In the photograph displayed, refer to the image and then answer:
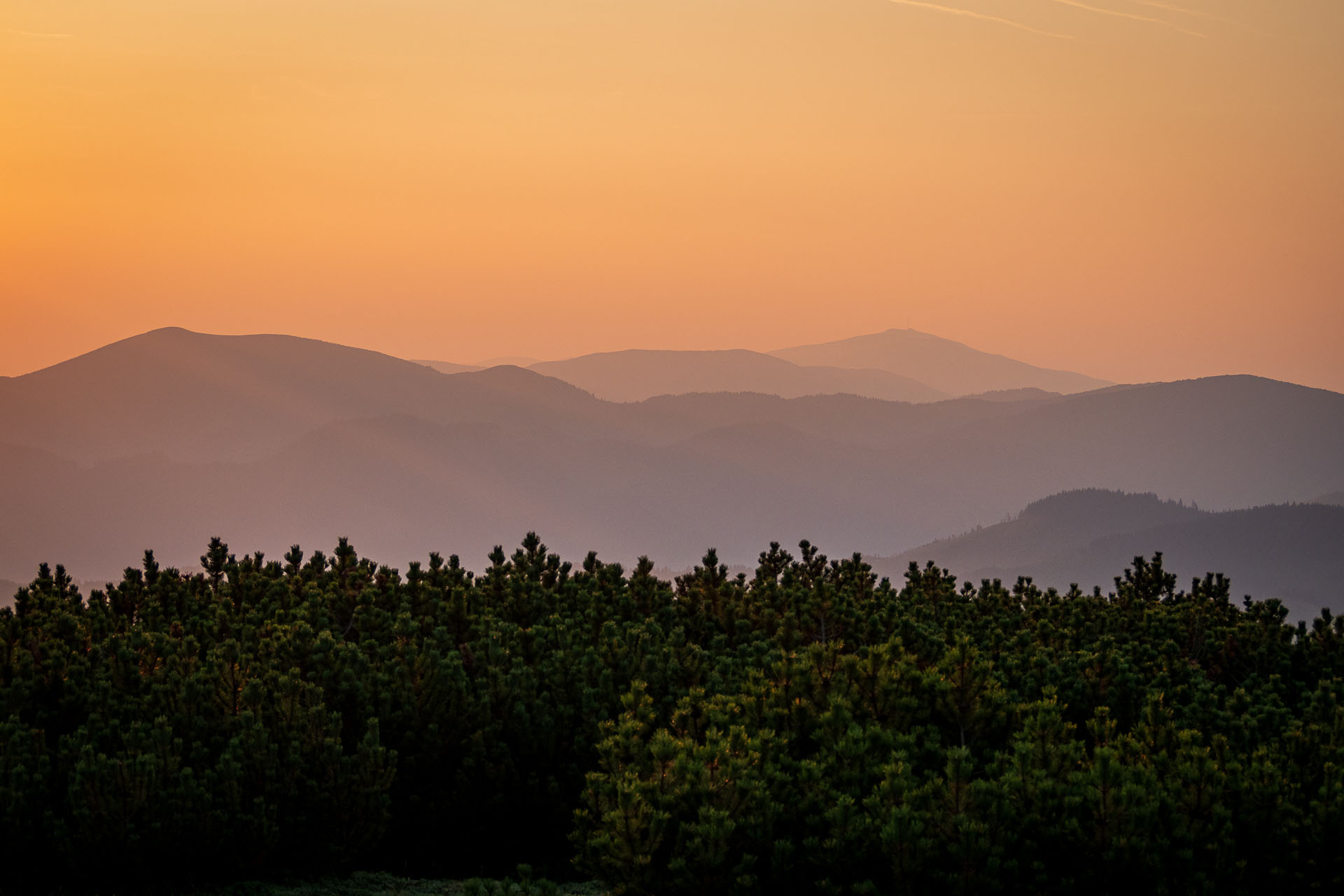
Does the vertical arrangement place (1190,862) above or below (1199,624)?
below

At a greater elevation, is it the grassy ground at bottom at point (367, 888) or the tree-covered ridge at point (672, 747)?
the tree-covered ridge at point (672, 747)

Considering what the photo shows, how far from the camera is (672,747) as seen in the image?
1240 centimetres

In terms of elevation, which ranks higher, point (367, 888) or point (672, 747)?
point (672, 747)

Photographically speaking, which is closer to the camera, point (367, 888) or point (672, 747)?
point (672, 747)

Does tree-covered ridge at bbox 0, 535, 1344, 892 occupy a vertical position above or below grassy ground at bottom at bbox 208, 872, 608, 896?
above

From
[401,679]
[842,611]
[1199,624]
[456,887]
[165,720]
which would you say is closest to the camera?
[165,720]

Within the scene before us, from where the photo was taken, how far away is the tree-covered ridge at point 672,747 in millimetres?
11703

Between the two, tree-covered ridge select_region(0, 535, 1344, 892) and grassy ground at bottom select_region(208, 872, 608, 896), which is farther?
grassy ground at bottom select_region(208, 872, 608, 896)

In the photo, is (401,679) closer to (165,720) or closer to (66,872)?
(165,720)

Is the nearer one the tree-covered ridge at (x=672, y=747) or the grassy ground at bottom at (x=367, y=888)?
the tree-covered ridge at (x=672, y=747)

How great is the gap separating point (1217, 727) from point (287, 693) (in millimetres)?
10892

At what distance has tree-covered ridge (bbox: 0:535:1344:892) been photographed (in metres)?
11.7

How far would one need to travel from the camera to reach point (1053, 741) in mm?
12758

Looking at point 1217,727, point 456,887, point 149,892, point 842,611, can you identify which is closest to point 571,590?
point 842,611
